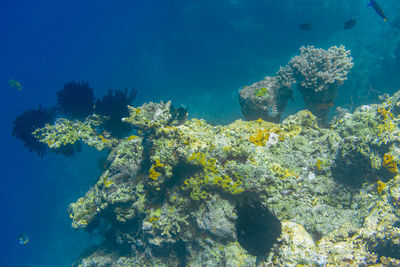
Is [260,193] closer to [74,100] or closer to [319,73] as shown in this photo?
[319,73]

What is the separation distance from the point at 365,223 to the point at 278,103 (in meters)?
5.18

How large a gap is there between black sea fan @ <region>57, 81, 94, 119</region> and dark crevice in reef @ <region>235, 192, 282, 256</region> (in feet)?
23.8

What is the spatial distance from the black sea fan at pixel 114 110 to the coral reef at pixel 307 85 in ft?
14.8

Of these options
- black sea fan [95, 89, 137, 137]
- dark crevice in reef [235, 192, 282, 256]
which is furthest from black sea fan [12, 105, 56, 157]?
dark crevice in reef [235, 192, 282, 256]

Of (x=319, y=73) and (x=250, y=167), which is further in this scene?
(x=319, y=73)

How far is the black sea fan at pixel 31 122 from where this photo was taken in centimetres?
867

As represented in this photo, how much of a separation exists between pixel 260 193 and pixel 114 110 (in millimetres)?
6422

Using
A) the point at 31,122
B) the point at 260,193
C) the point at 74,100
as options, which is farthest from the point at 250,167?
the point at 31,122

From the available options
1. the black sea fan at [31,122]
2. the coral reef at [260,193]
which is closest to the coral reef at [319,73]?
the coral reef at [260,193]

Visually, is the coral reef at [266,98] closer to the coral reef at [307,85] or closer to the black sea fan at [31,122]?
the coral reef at [307,85]

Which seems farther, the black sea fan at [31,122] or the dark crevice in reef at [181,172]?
the black sea fan at [31,122]

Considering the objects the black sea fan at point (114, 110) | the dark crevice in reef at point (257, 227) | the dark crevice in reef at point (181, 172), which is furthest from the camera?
the black sea fan at point (114, 110)

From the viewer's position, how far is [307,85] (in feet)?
25.8

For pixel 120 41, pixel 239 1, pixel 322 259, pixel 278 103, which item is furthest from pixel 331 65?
pixel 120 41
